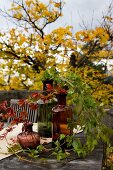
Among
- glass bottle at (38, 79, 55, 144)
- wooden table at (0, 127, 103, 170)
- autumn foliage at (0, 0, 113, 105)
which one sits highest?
autumn foliage at (0, 0, 113, 105)

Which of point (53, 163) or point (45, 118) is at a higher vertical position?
point (45, 118)

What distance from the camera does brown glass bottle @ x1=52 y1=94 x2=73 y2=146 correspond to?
200 cm

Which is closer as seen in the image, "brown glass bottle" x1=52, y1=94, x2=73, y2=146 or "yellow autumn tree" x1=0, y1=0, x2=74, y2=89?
"brown glass bottle" x1=52, y1=94, x2=73, y2=146

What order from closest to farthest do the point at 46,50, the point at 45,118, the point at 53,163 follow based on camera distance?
1. the point at 53,163
2. the point at 45,118
3. the point at 46,50

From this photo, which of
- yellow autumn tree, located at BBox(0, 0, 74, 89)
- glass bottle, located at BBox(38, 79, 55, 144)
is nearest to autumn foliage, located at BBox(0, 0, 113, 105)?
yellow autumn tree, located at BBox(0, 0, 74, 89)

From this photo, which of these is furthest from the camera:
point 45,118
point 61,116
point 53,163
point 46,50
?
point 46,50

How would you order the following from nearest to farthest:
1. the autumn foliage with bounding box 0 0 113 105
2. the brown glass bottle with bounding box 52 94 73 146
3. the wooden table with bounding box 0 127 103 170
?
1. the wooden table with bounding box 0 127 103 170
2. the brown glass bottle with bounding box 52 94 73 146
3. the autumn foliage with bounding box 0 0 113 105

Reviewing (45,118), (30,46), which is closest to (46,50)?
(30,46)

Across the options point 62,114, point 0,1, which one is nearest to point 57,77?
point 62,114

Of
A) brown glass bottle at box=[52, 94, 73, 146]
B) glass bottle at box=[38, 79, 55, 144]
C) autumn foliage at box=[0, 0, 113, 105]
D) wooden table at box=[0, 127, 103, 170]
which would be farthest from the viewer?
autumn foliage at box=[0, 0, 113, 105]

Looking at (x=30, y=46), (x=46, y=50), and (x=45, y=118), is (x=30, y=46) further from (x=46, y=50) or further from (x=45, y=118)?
(x=45, y=118)

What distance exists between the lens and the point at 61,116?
201 centimetres

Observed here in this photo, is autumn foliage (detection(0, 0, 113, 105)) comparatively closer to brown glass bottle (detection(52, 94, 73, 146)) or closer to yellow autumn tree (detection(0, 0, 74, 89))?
yellow autumn tree (detection(0, 0, 74, 89))

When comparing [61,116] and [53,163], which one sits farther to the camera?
[61,116]
